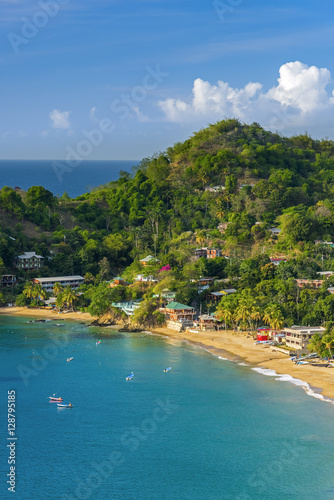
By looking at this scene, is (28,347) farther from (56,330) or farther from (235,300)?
(235,300)

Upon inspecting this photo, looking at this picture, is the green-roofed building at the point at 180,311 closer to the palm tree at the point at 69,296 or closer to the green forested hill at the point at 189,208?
the green forested hill at the point at 189,208

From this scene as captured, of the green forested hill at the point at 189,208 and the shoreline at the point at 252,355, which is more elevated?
the green forested hill at the point at 189,208

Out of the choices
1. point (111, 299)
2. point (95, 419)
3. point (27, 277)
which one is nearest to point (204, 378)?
point (95, 419)

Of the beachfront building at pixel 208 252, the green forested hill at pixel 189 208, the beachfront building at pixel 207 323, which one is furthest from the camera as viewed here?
the green forested hill at pixel 189 208

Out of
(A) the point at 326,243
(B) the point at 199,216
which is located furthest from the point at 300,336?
(B) the point at 199,216

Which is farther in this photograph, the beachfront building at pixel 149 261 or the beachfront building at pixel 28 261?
the beachfront building at pixel 28 261

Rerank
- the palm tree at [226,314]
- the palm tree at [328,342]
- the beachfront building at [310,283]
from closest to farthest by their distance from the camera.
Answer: the palm tree at [328,342]
the palm tree at [226,314]
the beachfront building at [310,283]

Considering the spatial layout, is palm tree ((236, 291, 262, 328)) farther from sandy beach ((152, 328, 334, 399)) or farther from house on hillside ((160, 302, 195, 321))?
house on hillside ((160, 302, 195, 321))

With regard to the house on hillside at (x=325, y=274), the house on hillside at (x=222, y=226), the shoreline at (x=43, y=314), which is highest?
the house on hillside at (x=222, y=226)

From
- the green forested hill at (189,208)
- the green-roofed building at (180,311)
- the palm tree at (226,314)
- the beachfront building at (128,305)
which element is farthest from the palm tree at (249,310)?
the green forested hill at (189,208)
